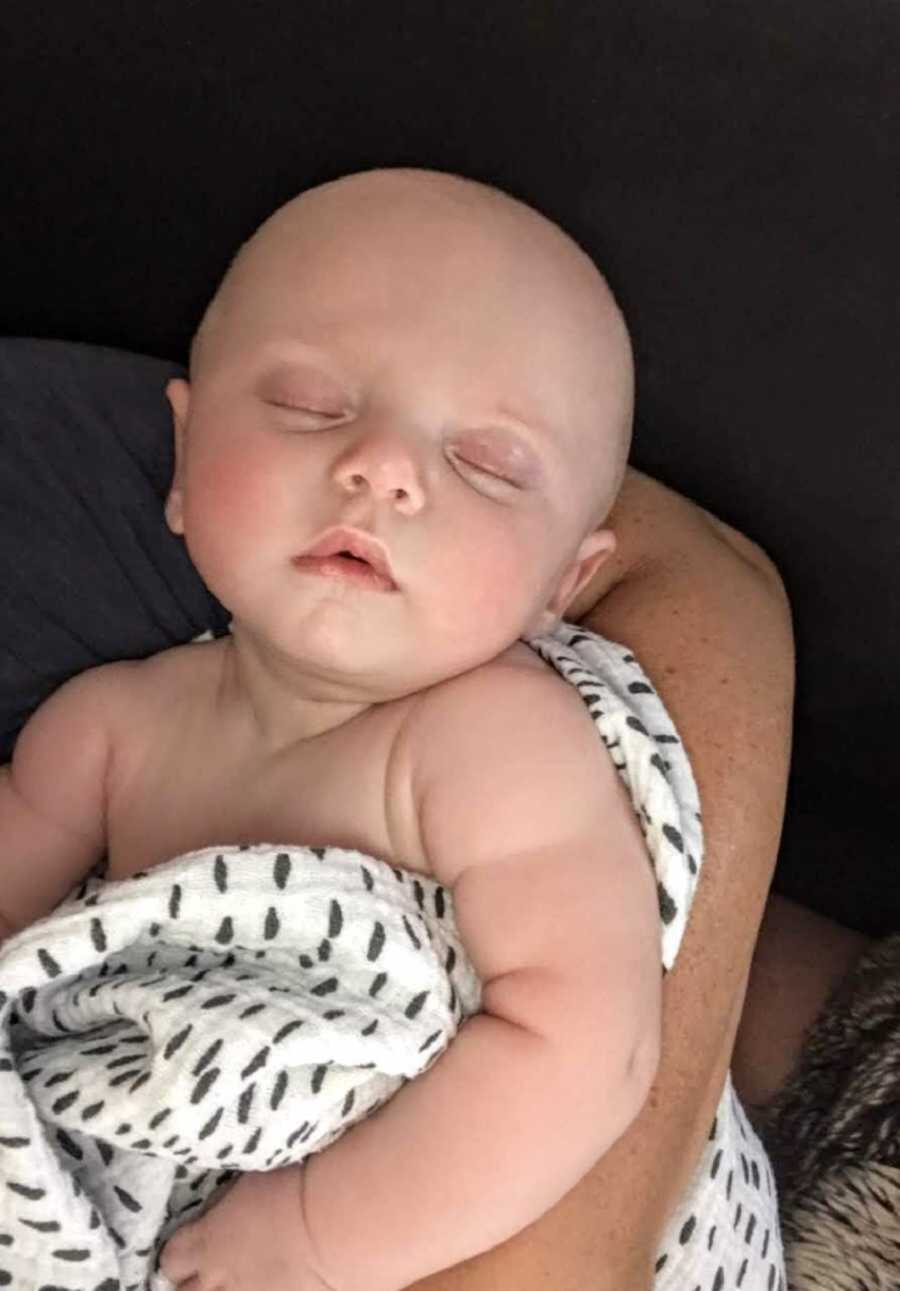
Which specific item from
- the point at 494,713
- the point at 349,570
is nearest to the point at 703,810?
the point at 494,713

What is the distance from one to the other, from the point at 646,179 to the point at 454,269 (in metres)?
0.15

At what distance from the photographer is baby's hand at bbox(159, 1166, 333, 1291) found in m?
0.76

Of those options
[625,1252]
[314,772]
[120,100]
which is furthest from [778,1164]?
[120,100]

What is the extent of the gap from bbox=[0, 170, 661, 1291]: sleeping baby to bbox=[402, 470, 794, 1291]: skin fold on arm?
0.09 ft

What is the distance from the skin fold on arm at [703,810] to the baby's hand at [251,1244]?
0.07 meters

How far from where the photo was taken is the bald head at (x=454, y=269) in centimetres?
86

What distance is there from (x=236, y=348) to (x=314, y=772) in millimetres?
249

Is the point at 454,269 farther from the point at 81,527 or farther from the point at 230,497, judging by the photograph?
the point at 81,527

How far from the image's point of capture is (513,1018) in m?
0.77

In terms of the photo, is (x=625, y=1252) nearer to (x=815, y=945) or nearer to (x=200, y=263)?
(x=815, y=945)

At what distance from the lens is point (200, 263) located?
3.62ft

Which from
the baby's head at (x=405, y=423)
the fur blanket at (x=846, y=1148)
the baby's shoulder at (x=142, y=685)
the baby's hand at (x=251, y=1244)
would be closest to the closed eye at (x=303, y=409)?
the baby's head at (x=405, y=423)

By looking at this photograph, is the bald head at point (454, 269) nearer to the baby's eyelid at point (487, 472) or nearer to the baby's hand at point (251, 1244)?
the baby's eyelid at point (487, 472)

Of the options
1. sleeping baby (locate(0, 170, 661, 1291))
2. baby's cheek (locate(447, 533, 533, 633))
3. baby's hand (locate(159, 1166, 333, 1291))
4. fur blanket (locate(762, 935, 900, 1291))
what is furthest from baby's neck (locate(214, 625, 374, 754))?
fur blanket (locate(762, 935, 900, 1291))
